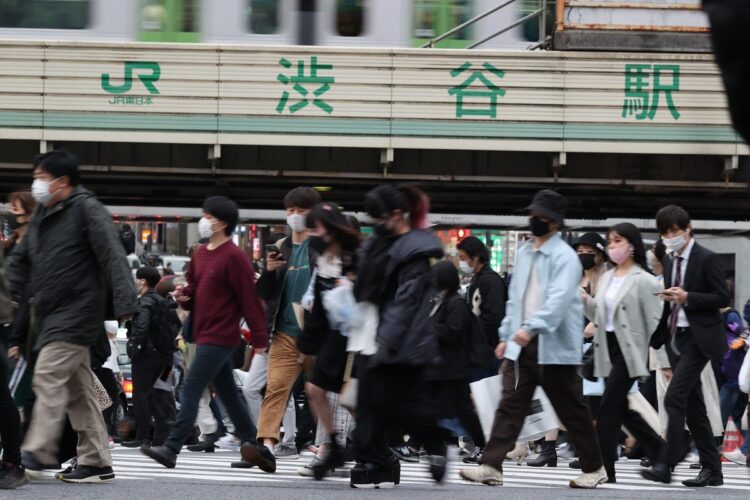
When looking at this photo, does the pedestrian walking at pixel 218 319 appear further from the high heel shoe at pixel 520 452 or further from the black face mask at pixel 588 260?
the black face mask at pixel 588 260

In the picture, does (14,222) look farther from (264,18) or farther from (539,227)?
(264,18)

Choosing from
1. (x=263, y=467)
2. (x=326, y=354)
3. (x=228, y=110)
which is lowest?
(x=263, y=467)

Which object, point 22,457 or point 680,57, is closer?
point 22,457

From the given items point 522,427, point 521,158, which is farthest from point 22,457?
point 521,158

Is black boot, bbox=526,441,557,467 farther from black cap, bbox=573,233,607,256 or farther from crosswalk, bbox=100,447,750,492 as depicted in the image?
black cap, bbox=573,233,607,256

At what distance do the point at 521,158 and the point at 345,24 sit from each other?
372cm

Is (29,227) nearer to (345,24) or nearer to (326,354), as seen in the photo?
(326,354)

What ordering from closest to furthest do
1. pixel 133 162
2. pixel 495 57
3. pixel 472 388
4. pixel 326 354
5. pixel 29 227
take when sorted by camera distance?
1. pixel 29 227
2. pixel 326 354
3. pixel 472 388
4. pixel 495 57
5. pixel 133 162

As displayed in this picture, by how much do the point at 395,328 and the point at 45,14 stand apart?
651 inches

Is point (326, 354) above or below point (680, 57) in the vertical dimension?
below

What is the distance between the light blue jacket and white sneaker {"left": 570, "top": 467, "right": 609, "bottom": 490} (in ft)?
2.27

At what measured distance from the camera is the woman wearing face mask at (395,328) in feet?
23.4

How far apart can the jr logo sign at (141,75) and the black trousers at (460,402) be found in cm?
1223

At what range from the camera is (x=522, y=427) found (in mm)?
8375
